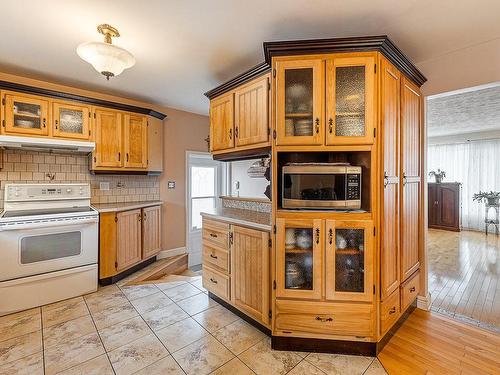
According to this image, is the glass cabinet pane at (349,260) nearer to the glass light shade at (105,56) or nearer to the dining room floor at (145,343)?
the dining room floor at (145,343)

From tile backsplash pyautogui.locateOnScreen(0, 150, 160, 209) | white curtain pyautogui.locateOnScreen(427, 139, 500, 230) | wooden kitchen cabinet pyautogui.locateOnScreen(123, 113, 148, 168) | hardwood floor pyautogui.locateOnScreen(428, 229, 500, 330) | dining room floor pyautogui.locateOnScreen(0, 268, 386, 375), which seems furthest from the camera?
white curtain pyautogui.locateOnScreen(427, 139, 500, 230)

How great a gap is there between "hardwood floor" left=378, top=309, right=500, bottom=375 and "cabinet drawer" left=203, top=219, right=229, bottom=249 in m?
1.55

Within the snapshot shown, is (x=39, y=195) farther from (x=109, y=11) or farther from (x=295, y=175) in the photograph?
(x=295, y=175)

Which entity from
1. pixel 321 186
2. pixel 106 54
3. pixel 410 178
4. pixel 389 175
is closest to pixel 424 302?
pixel 410 178

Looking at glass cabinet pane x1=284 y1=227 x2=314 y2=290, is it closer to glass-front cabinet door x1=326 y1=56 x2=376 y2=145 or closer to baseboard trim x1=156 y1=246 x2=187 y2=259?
glass-front cabinet door x1=326 y1=56 x2=376 y2=145

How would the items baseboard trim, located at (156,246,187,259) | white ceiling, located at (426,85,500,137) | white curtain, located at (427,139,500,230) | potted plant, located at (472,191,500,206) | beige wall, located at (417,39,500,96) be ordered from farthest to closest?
white curtain, located at (427,139,500,230) < potted plant, located at (472,191,500,206) < baseboard trim, located at (156,246,187,259) < white ceiling, located at (426,85,500,137) < beige wall, located at (417,39,500,96)

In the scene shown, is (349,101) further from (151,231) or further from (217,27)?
(151,231)

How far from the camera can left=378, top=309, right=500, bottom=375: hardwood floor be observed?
174 cm

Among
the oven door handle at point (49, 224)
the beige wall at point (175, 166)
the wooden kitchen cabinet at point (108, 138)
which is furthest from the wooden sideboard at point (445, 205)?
the oven door handle at point (49, 224)

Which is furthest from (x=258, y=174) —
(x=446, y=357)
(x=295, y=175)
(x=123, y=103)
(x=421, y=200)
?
(x=123, y=103)

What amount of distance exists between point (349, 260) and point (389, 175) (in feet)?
2.43

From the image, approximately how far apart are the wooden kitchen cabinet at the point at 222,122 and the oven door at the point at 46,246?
1689mm

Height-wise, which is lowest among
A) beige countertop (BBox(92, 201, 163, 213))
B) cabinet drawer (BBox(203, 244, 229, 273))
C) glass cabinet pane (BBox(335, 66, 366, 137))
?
cabinet drawer (BBox(203, 244, 229, 273))

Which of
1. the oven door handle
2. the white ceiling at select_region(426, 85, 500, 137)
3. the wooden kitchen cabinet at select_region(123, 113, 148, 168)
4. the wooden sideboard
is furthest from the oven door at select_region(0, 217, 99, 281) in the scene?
the wooden sideboard
